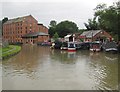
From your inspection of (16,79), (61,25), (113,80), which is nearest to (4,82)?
(16,79)

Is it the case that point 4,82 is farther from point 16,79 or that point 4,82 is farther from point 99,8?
point 99,8

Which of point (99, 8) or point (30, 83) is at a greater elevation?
point (99, 8)

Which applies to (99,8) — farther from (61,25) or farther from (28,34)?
(61,25)

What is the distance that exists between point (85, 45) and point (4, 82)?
3626cm

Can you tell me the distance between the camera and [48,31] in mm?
107375

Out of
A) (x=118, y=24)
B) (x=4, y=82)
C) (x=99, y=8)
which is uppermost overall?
(x=99, y=8)

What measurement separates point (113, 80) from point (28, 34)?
78123mm

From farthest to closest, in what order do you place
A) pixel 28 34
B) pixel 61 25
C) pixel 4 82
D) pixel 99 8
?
pixel 61 25 < pixel 28 34 < pixel 99 8 < pixel 4 82

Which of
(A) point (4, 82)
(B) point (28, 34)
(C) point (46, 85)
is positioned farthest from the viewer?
(B) point (28, 34)

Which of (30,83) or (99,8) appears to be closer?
(30,83)

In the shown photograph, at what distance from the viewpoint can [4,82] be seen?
14477mm

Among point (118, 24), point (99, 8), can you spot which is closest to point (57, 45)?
point (99, 8)

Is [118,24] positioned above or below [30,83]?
above

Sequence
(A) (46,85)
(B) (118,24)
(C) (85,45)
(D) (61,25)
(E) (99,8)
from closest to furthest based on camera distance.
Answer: (A) (46,85), (B) (118,24), (E) (99,8), (C) (85,45), (D) (61,25)
